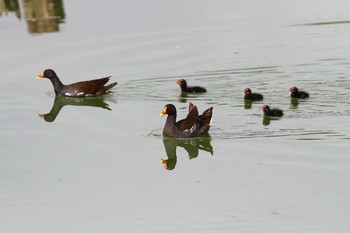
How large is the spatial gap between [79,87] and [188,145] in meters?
3.50

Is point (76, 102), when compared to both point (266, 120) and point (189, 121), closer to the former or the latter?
point (189, 121)

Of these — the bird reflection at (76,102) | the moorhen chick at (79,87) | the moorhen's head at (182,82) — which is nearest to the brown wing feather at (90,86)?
the moorhen chick at (79,87)

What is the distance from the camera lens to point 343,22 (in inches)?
813

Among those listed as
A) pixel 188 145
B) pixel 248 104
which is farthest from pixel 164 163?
pixel 248 104

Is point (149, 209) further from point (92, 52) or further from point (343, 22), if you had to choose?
point (343, 22)

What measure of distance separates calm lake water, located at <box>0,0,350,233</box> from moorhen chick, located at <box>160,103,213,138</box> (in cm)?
18

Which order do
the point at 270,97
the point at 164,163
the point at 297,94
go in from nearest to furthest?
1. the point at 164,163
2. the point at 297,94
3. the point at 270,97

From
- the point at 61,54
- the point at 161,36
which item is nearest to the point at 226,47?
the point at 161,36

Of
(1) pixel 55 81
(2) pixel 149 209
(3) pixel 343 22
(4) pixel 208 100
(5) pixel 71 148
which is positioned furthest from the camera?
(3) pixel 343 22

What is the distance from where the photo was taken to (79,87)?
1641cm

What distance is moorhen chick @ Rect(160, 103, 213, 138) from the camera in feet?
44.4

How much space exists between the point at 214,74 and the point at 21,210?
269 inches

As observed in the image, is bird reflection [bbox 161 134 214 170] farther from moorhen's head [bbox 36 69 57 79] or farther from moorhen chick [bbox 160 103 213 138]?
moorhen's head [bbox 36 69 57 79]

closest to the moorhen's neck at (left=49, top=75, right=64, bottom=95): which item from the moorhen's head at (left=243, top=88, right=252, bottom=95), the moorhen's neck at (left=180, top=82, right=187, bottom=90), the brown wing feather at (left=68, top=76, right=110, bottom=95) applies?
the brown wing feather at (left=68, top=76, right=110, bottom=95)
